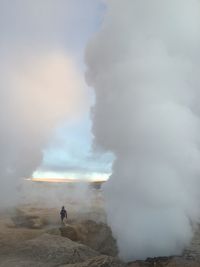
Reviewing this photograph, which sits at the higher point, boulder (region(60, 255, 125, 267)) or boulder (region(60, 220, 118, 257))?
boulder (region(60, 220, 118, 257))

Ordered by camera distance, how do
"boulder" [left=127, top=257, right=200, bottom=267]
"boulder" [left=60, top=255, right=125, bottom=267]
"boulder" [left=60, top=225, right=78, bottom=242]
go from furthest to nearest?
"boulder" [left=60, top=225, right=78, bottom=242] → "boulder" [left=127, top=257, right=200, bottom=267] → "boulder" [left=60, top=255, right=125, bottom=267]

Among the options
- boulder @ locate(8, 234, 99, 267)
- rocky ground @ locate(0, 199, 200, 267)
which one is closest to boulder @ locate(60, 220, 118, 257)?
rocky ground @ locate(0, 199, 200, 267)

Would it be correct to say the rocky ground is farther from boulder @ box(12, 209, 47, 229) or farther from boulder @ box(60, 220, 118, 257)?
boulder @ box(12, 209, 47, 229)

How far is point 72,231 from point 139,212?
4.95m

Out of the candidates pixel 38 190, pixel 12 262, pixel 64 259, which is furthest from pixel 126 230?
pixel 38 190

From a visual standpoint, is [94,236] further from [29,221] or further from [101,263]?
[101,263]

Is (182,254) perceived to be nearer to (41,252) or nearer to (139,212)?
(139,212)

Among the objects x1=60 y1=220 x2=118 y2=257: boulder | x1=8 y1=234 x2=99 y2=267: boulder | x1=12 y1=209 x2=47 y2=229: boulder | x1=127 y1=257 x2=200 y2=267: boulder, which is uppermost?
x1=12 y1=209 x2=47 y2=229: boulder

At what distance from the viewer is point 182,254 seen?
19.4 metres

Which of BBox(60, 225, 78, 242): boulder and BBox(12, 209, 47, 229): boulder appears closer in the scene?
BBox(60, 225, 78, 242): boulder

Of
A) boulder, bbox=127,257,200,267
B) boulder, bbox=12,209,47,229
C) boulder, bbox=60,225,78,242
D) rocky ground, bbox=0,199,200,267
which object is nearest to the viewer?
boulder, bbox=127,257,200,267

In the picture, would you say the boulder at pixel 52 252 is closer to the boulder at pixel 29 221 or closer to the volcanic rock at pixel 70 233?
the volcanic rock at pixel 70 233

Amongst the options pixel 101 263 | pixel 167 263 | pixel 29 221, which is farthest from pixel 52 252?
pixel 29 221

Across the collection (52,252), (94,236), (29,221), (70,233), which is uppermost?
(29,221)
